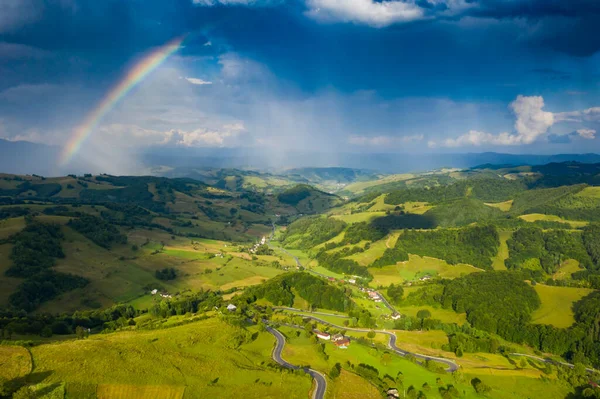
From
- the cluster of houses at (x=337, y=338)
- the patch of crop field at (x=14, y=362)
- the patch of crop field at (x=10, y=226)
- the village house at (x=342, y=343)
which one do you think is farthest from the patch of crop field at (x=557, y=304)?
the patch of crop field at (x=10, y=226)

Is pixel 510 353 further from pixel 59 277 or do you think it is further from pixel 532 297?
pixel 59 277

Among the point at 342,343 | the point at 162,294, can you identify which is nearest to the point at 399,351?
the point at 342,343

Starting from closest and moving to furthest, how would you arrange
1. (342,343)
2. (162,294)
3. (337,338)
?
(342,343), (337,338), (162,294)

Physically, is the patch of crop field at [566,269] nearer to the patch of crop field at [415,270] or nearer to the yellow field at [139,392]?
the patch of crop field at [415,270]

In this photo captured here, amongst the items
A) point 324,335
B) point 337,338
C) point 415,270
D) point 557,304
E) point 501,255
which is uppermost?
point 501,255

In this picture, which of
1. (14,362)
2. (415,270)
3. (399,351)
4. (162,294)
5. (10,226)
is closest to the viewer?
(14,362)

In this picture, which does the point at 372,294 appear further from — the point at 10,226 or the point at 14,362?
the point at 10,226
